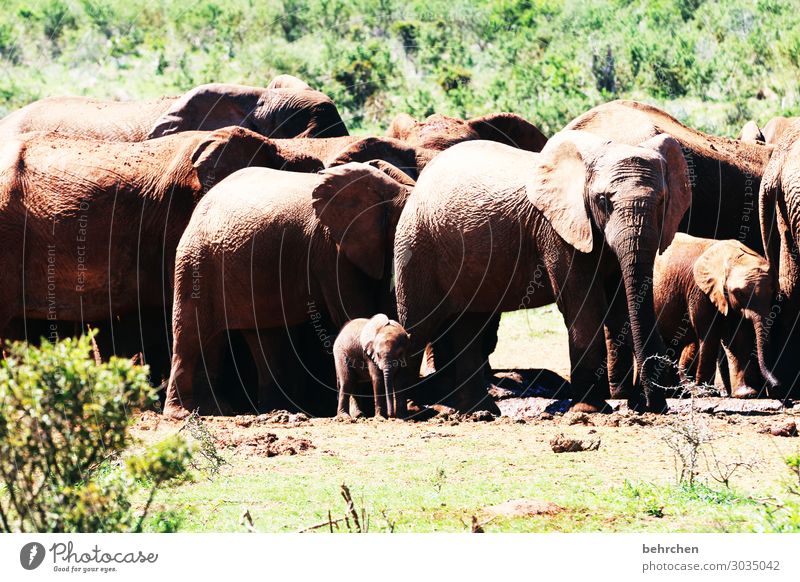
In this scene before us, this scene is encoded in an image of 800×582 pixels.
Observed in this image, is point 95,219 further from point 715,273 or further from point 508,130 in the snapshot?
point 508,130

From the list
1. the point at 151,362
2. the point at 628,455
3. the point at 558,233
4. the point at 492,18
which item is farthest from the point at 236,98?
the point at 492,18

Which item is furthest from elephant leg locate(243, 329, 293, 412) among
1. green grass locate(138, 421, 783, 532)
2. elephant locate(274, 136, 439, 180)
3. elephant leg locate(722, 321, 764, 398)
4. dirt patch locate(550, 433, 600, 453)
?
dirt patch locate(550, 433, 600, 453)

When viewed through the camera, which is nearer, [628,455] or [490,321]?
[628,455]

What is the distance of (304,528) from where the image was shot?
26.3 ft

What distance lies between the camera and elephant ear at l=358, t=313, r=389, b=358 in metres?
12.5

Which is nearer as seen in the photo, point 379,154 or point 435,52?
point 379,154

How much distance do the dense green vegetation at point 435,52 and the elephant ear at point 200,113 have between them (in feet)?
32.1

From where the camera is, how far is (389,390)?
12453 millimetres

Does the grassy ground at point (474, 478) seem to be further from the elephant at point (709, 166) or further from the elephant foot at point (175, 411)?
the elephant at point (709, 166)

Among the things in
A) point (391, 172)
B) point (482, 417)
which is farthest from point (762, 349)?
point (391, 172)

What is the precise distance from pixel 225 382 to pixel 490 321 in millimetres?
2609

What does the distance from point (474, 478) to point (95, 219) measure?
5998 mm

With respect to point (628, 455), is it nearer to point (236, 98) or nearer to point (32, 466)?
point (32, 466)

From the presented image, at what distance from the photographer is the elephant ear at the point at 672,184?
12.0m
